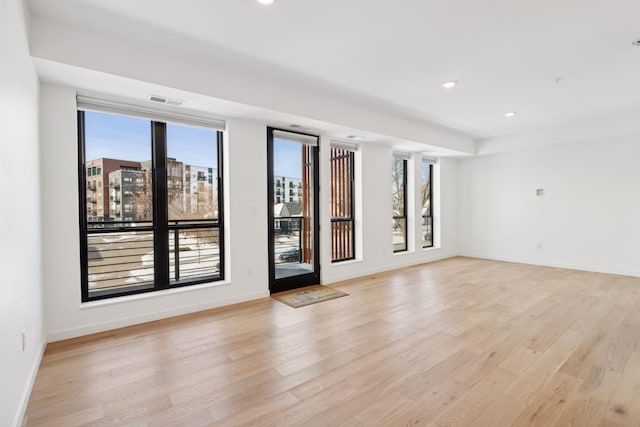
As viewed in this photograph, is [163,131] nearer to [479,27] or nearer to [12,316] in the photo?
[12,316]

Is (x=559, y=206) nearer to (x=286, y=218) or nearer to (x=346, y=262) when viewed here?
(x=346, y=262)

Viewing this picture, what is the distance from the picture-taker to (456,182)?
24.3 ft

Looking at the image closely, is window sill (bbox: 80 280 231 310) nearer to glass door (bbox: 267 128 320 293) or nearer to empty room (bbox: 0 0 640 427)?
empty room (bbox: 0 0 640 427)

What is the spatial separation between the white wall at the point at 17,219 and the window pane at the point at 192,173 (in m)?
1.25

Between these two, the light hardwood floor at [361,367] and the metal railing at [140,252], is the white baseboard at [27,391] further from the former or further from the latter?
Result: the metal railing at [140,252]

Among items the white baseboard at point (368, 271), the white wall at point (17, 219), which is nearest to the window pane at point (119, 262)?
the white wall at point (17, 219)

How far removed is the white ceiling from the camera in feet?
Answer: 7.34

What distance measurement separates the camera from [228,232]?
12.7 ft

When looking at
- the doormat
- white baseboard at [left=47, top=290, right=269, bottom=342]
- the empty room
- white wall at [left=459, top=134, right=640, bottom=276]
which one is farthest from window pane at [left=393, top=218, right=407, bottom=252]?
white baseboard at [left=47, top=290, right=269, bottom=342]

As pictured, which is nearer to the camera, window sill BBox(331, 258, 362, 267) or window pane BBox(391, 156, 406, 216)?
window sill BBox(331, 258, 362, 267)

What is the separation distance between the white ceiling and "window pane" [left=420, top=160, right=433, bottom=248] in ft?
9.90

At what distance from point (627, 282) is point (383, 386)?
5.07m

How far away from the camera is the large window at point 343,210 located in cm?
545

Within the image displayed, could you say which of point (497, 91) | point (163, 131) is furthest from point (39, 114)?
point (497, 91)
